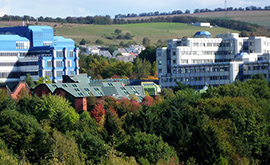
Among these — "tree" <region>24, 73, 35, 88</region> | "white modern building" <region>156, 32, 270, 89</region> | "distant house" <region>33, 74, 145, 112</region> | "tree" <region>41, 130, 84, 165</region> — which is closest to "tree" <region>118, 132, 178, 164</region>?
"tree" <region>41, 130, 84, 165</region>

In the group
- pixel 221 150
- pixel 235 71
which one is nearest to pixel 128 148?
pixel 221 150

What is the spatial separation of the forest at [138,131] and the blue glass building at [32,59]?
52575 millimetres

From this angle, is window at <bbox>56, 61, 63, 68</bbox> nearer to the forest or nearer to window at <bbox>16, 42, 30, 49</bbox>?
window at <bbox>16, 42, 30, 49</bbox>

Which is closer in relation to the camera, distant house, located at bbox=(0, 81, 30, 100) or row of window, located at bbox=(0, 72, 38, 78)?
distant house, located at bbox=(0, 81, 30, 100)

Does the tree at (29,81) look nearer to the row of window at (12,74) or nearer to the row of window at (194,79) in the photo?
the row of window at (12,74)

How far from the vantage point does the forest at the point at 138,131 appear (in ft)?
314

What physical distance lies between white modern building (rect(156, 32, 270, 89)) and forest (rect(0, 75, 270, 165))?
93.6ft

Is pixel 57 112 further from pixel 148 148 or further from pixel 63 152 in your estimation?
pixel 63 152

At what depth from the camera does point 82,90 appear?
140 metres

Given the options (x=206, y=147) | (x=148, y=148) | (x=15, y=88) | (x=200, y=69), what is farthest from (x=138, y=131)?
(x=200, y=69)

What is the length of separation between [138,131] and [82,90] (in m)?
33.6

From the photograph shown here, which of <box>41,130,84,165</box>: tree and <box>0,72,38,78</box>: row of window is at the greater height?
<box>41,130,84,165</box>: tree

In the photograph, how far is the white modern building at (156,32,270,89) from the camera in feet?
540

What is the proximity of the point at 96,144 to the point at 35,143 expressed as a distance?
29.1 ft
